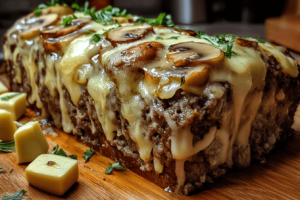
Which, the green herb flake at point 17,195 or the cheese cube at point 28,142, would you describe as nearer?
the green herb flake at point 17,195

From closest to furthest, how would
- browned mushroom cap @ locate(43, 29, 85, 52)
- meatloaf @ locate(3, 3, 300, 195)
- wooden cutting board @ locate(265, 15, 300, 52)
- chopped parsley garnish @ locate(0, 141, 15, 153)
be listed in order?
meatloaf @ locate(3, 3, 300, 195) → chopped parsley garnish @ locate(0, 141, 15, 153) → browned mushroom cap @ locate(43, 29, 85, 52) → wooden cutting board @ locate(265, 15, 300, 52)

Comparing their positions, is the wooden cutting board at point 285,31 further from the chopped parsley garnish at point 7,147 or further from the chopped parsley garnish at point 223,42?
the chopped parsley garnish at point 7,147

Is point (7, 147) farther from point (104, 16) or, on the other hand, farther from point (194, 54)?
point (194, 54)

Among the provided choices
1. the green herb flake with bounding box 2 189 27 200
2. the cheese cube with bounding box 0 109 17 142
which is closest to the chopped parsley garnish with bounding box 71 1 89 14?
the cheese cube with bounding box 0 109 17 142

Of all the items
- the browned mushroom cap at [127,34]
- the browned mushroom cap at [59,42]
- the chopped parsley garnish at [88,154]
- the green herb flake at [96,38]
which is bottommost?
the chopped parsley garnish at [88,154]

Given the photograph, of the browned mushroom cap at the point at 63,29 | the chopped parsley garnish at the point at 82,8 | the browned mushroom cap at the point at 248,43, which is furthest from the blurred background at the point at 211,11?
the browned mushroom cap at the point at 248,43

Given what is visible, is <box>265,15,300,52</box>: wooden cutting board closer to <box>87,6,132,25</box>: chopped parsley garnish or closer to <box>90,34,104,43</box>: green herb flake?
<box>87,6,132,25</box>: chopped parsley garnish

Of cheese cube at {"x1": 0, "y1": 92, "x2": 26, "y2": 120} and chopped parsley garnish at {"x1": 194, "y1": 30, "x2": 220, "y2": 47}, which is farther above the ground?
chopped parsley garnish at {"x1": 194, "y1": 30, "x2": 220, "y2": 47}
